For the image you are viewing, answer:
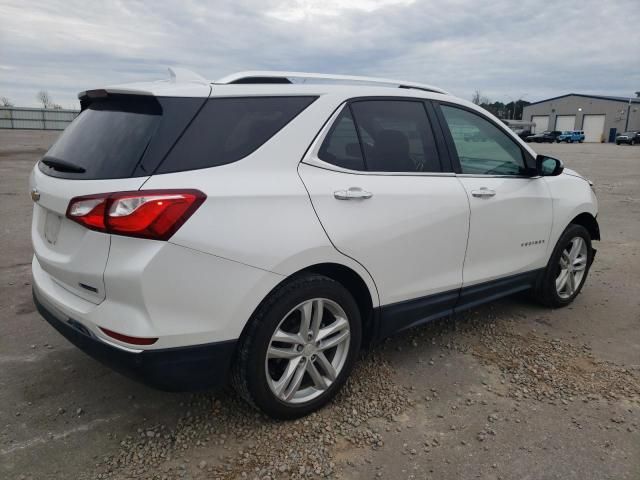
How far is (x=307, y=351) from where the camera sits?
2.76 metres

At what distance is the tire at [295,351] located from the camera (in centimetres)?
252

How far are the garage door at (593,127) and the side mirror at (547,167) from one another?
79.4 metres

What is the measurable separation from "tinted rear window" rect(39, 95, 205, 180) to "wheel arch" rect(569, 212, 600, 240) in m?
3.56

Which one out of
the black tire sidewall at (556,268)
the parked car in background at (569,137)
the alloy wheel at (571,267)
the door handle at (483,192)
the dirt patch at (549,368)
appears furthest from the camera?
the parked car in background at (569,137)

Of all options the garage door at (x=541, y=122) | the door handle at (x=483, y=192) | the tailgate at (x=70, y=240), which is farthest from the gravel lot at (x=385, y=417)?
the garage door at (x=541, y=122)

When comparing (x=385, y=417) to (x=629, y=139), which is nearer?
(x=385, y=417)

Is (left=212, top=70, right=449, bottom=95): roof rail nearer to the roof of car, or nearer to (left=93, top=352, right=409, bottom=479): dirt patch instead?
the roof of car

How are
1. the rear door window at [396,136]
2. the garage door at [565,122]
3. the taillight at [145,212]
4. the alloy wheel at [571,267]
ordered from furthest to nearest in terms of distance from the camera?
the garage door at [565,122] < the alloy wheel at [571,267] < the rear door window at [396,136] < the taillight at [145,212]

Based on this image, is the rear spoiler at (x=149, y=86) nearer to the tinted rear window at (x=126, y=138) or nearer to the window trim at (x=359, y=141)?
the tinted rear window at (x=126, y=138)

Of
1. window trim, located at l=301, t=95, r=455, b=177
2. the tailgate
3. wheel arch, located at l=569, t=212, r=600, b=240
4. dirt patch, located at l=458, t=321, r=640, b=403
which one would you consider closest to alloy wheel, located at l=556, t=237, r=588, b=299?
wheel arch, located at l=569, t=212, r=600, b=240

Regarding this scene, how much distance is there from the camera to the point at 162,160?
7.57ft

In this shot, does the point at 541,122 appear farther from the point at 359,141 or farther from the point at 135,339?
the point at 135,339

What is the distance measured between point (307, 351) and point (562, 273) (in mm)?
2818

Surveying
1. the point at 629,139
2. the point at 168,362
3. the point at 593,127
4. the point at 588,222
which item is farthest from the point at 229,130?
the point at 593,127
